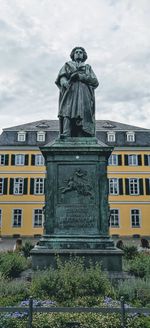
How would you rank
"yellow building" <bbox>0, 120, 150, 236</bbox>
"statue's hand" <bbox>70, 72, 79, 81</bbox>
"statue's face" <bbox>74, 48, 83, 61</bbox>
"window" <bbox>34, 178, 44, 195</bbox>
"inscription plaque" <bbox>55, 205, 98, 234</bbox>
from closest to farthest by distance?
1. "inscription plaque" <bbox>55, 205, 98, 234</bbox>
2. "statue's hand" <bbox>70, 72, 79, 81</bbox>
3. "statue's face" <bbox>74, 48, 83, 61</bbox>
4. "yellow building" <bbox>0, 120, 150, 236</bbox>
5. "window" <bbox>34, 178, 44, 195</bbox>

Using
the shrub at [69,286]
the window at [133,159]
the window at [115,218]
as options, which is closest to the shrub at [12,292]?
the shrub at [69,286]

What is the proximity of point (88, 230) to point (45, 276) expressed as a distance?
2078 millimetres

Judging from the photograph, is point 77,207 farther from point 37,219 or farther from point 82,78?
point 37,219

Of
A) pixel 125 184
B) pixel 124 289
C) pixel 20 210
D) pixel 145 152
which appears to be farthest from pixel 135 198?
pixel 124 289

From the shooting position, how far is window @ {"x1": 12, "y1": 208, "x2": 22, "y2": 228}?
39250 mm

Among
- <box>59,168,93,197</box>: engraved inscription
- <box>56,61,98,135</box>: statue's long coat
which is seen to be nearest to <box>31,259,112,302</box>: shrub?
<box>59,168,93,197</box>: engraved inscription

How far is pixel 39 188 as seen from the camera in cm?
3984

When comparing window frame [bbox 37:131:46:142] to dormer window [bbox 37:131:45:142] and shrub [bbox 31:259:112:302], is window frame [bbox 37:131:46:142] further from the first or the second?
shrub [bbox 31:259:112:302]

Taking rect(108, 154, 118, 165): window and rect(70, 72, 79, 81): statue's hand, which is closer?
rect(70, 72, 79, 81): statue's hand

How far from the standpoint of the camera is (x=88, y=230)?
27.1ft

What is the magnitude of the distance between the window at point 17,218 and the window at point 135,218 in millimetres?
12493

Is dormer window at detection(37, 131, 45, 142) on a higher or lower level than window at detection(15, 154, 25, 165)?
higher

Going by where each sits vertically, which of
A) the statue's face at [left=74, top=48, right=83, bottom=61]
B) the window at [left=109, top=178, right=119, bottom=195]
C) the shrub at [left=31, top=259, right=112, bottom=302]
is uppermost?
the statue's face at [left=74, top=48, right=83, bottom=61]

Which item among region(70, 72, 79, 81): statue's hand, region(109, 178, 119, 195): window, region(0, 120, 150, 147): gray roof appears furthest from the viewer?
region(0, 120, 150, 147): gray roof
